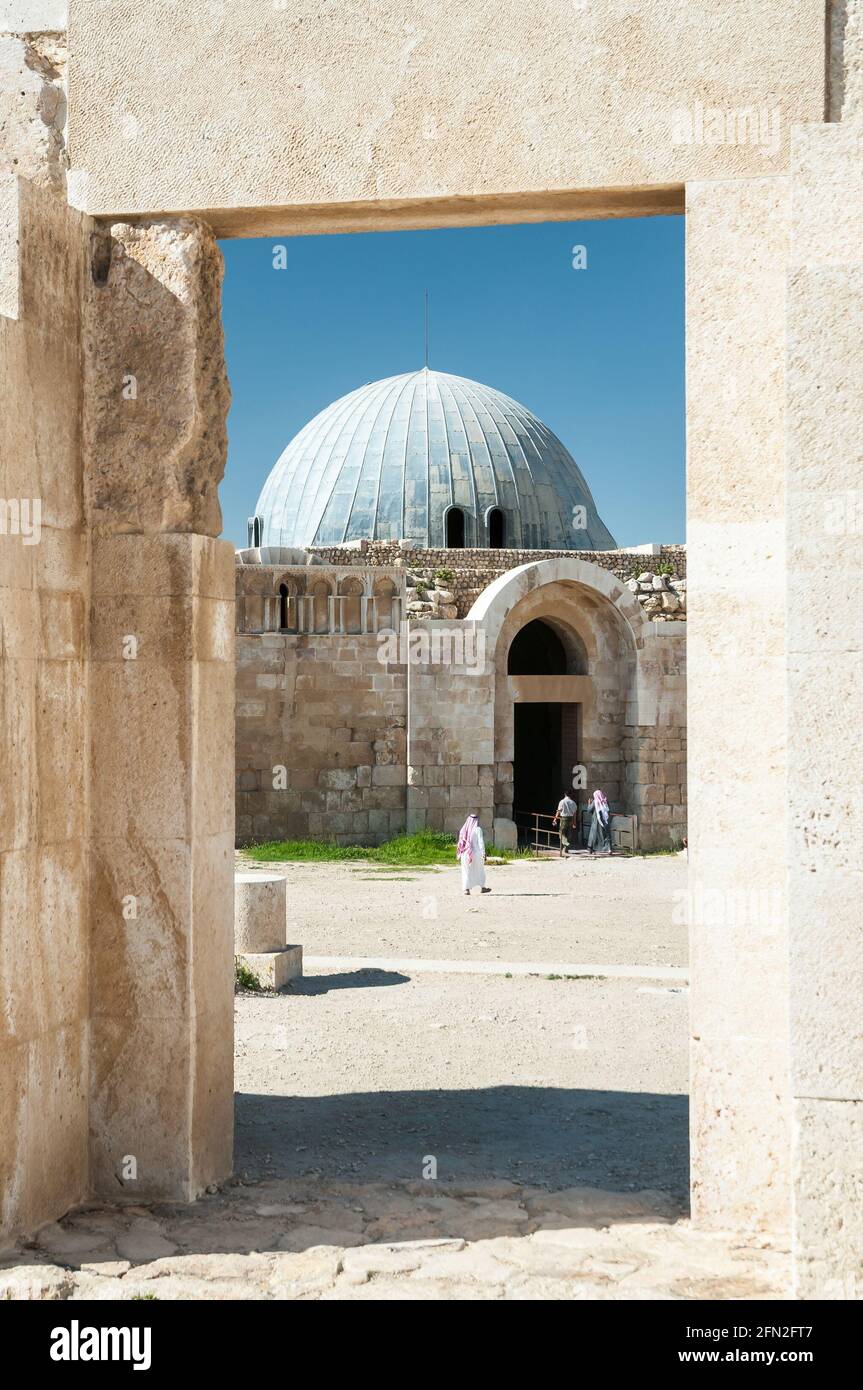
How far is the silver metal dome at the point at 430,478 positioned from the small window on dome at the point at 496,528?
0.02 m

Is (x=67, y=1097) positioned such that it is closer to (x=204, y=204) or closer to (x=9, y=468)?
(x=9, y=468)

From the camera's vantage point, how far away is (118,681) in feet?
16.1

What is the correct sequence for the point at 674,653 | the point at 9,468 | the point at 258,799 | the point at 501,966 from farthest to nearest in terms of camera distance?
the point at 674,653 < the point at 258,799 < the point at 501,966 < the point at 9,468

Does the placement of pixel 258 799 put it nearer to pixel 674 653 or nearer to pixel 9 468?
pixel 674 653

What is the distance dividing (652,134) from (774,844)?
2549 millimetres

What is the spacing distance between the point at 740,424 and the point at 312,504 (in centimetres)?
2350

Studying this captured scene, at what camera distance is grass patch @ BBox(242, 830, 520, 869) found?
17938mm

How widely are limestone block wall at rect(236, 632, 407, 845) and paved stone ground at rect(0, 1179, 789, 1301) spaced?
550 inches

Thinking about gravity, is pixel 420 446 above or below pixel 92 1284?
above

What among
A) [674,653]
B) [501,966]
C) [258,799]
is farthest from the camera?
[674,653]

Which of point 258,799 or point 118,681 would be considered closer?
point 118,681

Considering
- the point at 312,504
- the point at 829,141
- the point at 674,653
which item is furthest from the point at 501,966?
the point at 312,504

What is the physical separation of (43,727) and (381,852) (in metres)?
14.1

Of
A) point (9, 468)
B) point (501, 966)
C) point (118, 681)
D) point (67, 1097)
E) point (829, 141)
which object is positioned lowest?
point (501, 966)
